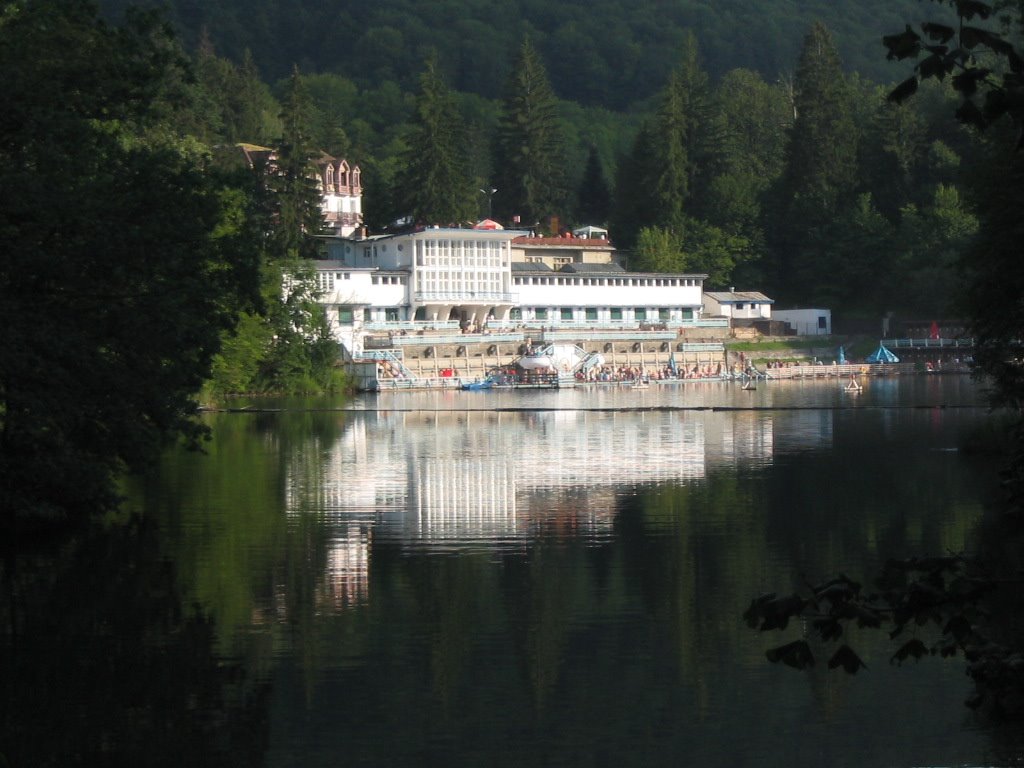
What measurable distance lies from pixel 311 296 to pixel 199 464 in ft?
132

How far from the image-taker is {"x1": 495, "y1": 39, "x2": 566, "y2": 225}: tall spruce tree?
113 m

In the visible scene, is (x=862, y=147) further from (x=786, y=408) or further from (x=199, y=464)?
(x=199, y=464)

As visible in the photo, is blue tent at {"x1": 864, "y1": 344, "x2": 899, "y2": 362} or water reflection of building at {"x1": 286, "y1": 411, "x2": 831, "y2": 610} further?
blue tent at {"x1": 864, "y1": 344, "x2": 899, "y2": 362}

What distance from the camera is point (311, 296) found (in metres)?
73.2

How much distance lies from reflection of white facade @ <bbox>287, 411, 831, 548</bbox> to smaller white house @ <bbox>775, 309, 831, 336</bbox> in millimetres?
52068

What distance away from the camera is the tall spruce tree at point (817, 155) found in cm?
10531

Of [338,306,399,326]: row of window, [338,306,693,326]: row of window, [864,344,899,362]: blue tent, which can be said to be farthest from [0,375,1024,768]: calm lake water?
[864,344,899,362]: blue tent

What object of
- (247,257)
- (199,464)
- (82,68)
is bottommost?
(199,464)

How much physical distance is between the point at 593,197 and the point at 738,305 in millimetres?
25033

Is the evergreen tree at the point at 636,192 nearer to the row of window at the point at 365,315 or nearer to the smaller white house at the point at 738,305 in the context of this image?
the smaller white house at the point at 738,305

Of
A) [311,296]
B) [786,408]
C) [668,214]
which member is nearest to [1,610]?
A: [786,408]

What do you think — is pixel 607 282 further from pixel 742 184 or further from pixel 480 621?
pixel 480 621

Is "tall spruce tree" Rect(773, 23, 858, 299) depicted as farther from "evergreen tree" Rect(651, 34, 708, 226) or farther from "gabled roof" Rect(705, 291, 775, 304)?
"evergreen tree" Rect(651, 34, 708, 226)

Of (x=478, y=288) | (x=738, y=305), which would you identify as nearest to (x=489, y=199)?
(x=738, y=305)
